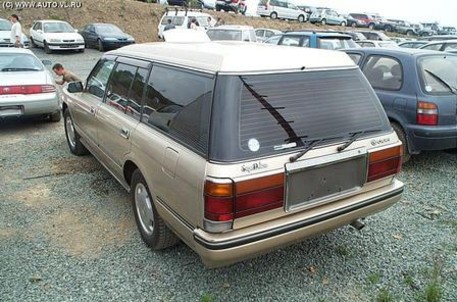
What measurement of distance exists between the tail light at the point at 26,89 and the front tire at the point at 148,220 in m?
4.38

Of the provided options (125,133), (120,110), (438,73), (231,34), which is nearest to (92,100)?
(120,110)

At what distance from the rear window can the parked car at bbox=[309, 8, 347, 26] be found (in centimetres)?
3378

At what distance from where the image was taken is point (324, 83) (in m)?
2.86

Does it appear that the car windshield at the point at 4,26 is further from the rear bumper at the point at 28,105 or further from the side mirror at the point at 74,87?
the side mirror at the point at 74,87

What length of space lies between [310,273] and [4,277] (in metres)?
2.38

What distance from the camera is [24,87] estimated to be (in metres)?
6.75

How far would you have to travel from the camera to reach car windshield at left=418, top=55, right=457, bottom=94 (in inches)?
197

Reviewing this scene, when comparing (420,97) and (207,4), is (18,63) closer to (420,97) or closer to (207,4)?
(420,97)

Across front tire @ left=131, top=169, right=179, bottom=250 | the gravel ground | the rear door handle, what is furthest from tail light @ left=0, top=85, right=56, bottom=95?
front tire @ left=131, top=169, right=179, bottom=250

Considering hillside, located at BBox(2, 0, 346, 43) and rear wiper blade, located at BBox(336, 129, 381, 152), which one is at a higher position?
hillside, located at BBox(2, 0, 346, 43)

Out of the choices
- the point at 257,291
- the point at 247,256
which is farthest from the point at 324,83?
the point at 257,291

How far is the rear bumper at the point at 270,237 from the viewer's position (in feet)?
7.85

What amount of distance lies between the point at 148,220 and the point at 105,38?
18449mm

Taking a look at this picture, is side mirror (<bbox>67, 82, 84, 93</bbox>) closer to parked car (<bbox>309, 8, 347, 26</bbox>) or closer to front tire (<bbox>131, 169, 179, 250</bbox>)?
front tire (<bbox>131, 169, 179, 250</bbox>)
